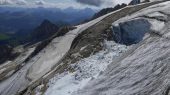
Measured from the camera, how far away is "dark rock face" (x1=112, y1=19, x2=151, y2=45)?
3972 cm

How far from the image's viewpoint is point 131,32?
136 feet

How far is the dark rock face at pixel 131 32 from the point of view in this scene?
130ft

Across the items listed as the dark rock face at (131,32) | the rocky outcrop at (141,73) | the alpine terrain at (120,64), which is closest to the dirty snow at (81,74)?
the alpine terrain at (120,64)

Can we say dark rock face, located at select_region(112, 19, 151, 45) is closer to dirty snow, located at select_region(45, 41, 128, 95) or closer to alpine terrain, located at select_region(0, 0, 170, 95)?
alpine terrain, located at select_region(0, 0, 170, 95)

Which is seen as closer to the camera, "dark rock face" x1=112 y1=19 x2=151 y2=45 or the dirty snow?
the dirty snow

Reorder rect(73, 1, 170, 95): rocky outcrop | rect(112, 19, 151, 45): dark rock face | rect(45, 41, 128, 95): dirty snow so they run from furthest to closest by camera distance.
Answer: rect(112, 19, 151, 45): dark rock face
rect(45, 41, 128, 95): dirty snow
rect(73, 1, 170, 95): rocky outcrop

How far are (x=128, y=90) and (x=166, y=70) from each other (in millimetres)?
2501

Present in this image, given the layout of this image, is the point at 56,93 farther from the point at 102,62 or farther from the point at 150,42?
the point at 150,42

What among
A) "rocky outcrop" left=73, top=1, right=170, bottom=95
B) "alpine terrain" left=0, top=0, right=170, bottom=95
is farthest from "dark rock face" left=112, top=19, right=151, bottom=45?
"rocky outcrop" left=73, top=1, right=170, bottom=95

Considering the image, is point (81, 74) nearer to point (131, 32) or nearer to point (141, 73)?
point (141, 73)

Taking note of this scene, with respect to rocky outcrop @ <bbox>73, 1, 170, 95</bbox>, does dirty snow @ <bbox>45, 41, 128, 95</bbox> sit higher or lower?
lower

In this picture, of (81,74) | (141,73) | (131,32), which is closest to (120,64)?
(141,73)

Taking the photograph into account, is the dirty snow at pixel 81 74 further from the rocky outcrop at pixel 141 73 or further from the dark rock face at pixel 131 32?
the dark rock face at pixel 131 32

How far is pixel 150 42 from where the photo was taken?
2575 cm
